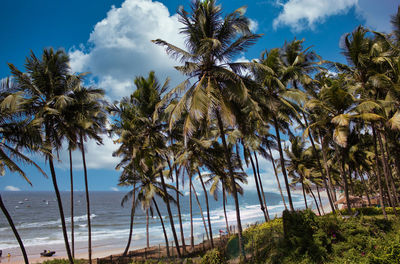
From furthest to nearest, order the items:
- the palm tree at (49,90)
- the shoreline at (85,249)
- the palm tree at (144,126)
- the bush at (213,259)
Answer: the shoreline at (85,249) < the palm tree at (144,126) < the palm tree at (49,90) < the bush at (213,259)

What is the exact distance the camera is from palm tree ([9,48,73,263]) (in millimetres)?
10711

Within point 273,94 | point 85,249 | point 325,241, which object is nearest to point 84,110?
point 273,94

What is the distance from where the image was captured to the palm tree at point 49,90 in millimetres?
10711

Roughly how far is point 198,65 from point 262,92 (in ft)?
10.3

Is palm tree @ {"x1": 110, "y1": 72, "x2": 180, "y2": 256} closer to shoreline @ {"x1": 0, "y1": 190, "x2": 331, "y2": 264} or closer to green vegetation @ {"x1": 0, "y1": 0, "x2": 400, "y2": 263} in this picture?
green vegetation @ {"x1": 0, "y1": 0, "x2": 400, "y2": 263}

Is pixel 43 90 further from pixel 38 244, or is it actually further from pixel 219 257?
pixel 38 244

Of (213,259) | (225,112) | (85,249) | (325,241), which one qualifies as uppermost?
(225,112)

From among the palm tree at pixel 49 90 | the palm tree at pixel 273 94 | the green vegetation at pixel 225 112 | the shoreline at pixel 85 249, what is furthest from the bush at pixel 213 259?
the shoreline at pixel 85 249

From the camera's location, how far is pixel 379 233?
30.2 feet

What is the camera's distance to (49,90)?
1155 centimetres

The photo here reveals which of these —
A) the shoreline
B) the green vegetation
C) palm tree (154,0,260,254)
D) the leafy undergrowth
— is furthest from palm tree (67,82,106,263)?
the shoreline

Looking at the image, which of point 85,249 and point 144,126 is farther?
point 85,249

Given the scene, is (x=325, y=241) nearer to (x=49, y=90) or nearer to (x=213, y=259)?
(x=213, y=259)

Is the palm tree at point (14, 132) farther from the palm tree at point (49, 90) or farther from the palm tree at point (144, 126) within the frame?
the palm tree at point (144, 126)
